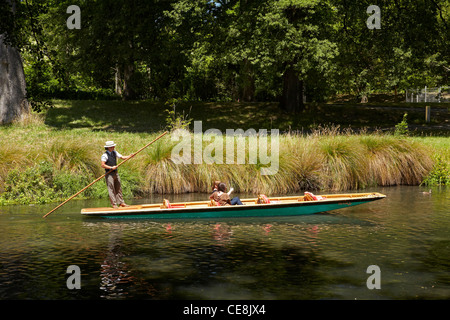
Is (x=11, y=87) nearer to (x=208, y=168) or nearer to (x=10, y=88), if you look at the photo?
(x=10, y=88)

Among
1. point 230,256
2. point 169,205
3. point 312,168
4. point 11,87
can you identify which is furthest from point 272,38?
point 230,256

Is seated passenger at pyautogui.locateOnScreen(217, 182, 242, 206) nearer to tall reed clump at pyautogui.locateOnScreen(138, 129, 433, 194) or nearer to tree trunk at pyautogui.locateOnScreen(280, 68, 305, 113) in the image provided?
tall reed clump at pyautogui.locateOnScreen(138, 129, 433, 194)

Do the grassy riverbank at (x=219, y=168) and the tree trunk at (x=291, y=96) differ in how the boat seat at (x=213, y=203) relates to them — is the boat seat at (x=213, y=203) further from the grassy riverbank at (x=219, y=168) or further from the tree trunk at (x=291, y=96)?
the tree trunk at (x=291, y=96)

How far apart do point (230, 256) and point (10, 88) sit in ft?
69.6

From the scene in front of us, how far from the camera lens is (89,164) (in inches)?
749

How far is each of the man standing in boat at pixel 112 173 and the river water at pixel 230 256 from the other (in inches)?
36.8

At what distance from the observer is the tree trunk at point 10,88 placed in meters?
28.8

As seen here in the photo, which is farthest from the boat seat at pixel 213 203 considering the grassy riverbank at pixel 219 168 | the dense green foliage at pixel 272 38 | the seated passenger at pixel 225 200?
the dense green foliage at pixel 272 38

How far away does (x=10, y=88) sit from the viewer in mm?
28969

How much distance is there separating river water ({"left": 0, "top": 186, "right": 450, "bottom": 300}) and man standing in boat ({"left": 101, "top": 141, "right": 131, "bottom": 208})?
0.94m

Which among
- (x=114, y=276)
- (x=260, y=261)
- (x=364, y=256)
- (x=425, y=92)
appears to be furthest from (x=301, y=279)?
(x=425, y=92)

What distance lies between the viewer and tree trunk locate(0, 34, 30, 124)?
94.4 ft

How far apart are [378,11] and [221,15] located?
8.23 metres

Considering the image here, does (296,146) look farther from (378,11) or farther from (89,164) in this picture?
(378,11)
